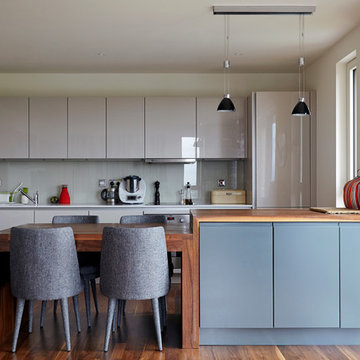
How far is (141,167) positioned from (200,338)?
305 centimetres

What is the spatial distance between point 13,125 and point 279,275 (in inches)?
149

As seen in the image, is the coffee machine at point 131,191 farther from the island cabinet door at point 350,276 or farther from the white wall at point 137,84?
the island cabinet door at point 350,276

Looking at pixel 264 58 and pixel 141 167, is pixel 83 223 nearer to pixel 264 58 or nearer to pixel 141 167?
pixel 141 167

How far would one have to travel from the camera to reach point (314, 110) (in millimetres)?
5281

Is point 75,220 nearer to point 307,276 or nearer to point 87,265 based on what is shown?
point 87,265

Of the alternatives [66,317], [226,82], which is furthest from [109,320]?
[226,82]

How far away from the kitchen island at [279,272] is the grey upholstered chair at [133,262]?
0.33 metres

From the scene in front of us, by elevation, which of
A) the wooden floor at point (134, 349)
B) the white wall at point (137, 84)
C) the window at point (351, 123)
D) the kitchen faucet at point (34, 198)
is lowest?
the wooden floor at point (134, 349)

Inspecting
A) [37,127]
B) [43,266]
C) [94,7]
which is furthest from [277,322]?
[37,127]

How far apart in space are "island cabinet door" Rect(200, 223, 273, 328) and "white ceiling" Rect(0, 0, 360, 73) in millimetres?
Result: 1855

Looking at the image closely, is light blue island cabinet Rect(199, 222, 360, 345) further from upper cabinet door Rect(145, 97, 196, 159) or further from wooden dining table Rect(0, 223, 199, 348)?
upper cabinet door Rect(145, 97, 196, 159)

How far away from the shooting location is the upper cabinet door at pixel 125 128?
215 inches

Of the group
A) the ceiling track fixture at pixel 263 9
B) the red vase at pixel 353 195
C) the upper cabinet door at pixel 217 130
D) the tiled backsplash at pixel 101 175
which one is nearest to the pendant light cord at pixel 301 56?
the ceiling track fixture at pixel 263 9

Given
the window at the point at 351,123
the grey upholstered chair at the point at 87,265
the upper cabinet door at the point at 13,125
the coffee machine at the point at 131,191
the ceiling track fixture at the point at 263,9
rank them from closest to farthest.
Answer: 1. the grey upholstered chair at the point at 87,265
2. the ceiling track fixture at the point at 263,9
3. the window at the point at 351,123
4. the upper cabinet door at the point at 13,125
5. the coffee machine at the point at 131,191
